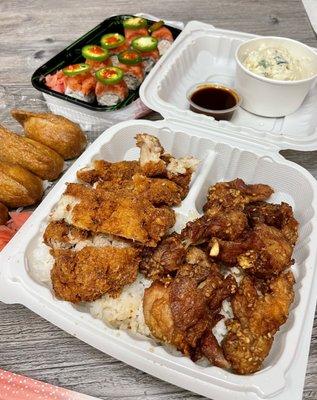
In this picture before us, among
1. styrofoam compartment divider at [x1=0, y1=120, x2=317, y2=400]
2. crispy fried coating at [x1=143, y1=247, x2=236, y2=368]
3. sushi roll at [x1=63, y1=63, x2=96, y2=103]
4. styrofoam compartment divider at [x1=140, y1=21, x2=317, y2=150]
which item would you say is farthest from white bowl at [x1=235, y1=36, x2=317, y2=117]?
crispy fried coating at [x1=143, y1=247, x2=236, y2=368]

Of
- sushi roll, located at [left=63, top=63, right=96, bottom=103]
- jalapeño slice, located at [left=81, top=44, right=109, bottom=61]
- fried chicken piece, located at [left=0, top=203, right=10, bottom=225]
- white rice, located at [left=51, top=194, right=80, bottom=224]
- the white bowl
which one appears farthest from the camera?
jalapeño slice, located at [left=81, top=44, right=109, bottom=61]

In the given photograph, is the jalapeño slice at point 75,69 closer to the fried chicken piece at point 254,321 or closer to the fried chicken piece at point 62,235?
the fried chicken piece at point 62,235

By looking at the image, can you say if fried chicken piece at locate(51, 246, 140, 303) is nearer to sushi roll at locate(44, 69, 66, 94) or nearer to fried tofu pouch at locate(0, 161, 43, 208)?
fried tofu pouch at locate(0, 161, 43, 208)

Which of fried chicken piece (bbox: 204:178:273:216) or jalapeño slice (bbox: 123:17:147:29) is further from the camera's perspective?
jalapeño slice (bbox: 123:17:147:29)

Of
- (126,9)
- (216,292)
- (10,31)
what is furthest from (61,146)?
(126,9)

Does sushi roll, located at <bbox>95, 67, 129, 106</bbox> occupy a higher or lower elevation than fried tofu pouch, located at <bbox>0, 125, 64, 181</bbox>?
higher

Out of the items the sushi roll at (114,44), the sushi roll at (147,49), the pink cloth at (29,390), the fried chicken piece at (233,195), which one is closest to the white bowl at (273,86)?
the sushi roll at (147,49)

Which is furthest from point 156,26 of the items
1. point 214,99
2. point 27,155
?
point 27,155

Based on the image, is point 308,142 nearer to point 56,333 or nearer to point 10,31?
point 56,333
